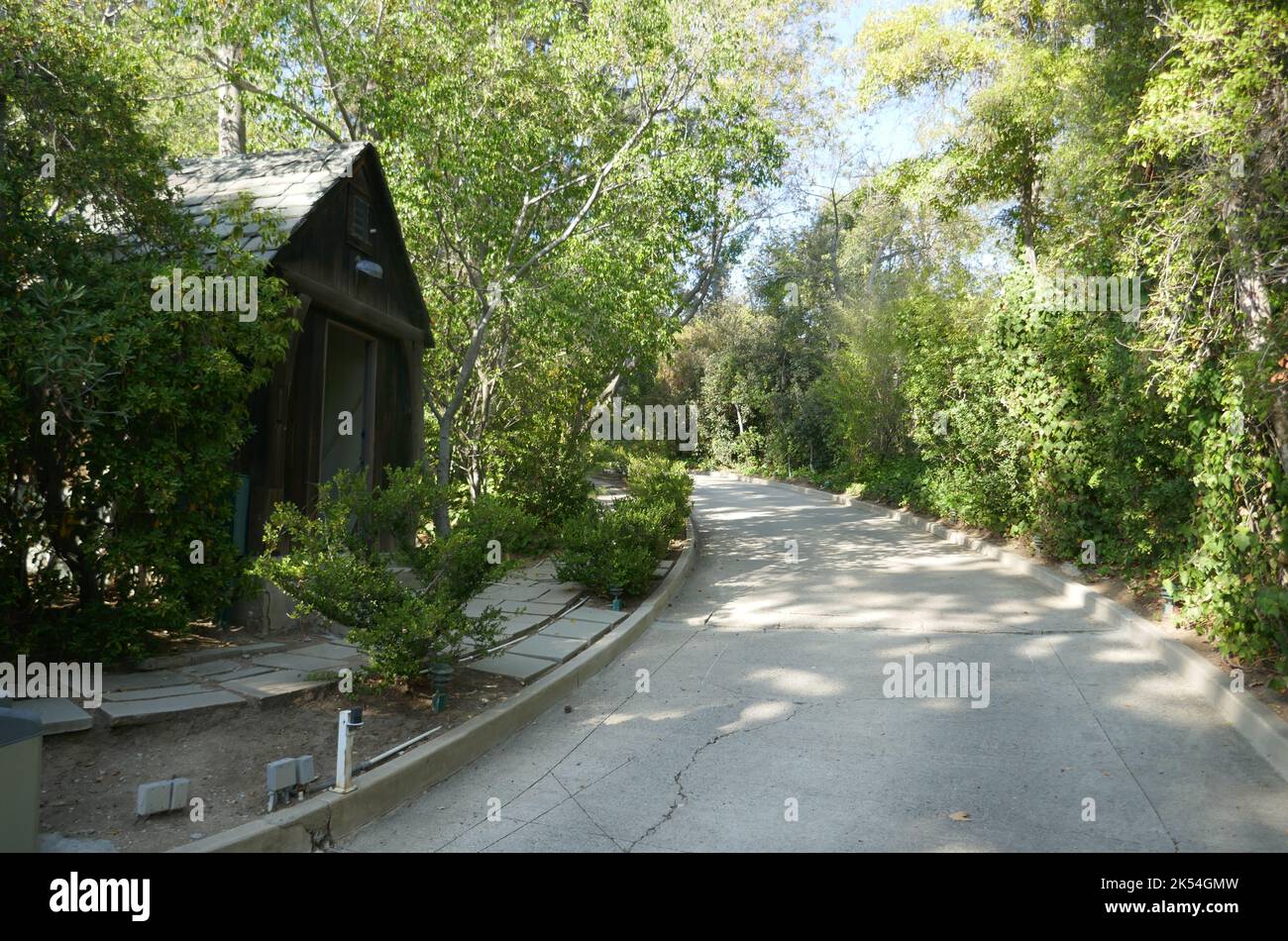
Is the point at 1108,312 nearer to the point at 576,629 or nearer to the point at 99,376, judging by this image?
the point at 576,629

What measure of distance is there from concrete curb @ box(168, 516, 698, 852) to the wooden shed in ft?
10.0

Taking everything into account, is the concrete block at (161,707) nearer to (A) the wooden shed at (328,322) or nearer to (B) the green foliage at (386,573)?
(B) the green foliage at (386,573)

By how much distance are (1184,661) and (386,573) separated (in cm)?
605

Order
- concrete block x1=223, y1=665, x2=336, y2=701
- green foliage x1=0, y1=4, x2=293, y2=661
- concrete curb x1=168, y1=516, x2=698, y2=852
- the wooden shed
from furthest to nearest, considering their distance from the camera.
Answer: the wooden shed → concrete block x1=223, y1=665, x2=336, y2=701 → green foliage x1=0, y1=4, x2=293, y2=661 → concrete curb x1=168, y1=516, x2=698, y2=852

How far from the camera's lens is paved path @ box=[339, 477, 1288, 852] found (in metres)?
3.74

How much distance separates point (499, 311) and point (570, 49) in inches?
136

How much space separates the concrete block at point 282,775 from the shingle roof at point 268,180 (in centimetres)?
481

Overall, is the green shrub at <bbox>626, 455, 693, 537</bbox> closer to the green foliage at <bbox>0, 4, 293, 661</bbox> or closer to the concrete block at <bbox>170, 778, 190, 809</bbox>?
the green foliage at <bbox>0, 4, 293, 661</bbox>

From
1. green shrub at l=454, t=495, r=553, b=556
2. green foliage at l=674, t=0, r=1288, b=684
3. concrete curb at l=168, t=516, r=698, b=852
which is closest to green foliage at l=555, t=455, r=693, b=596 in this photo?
concrete curb at l=168, t=516, r=698, b=852

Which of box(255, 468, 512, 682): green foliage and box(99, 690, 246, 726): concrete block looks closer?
box(99, 690, 246, 726): concrete block

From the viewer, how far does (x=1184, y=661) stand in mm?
6125

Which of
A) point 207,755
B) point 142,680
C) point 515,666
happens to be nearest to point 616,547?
point 515,666

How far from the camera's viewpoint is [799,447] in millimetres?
29516
